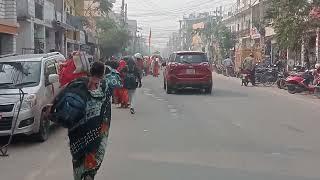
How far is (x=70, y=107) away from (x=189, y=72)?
56.4ft

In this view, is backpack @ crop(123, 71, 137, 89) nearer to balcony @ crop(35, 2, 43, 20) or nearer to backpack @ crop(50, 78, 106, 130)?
backpack @ crop(50, 78, 106, 130)

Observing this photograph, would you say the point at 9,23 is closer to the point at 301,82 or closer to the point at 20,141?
the point at 301,82

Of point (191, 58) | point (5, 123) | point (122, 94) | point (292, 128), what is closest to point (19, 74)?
point (5, 123)

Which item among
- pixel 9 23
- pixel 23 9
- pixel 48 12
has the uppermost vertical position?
pixel 48 12

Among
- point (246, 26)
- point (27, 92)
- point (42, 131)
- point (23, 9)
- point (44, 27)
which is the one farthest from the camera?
point (246, 26)

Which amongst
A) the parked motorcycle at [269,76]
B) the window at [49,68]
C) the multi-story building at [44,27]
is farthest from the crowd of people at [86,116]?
the parked motorcycle at [269,76]

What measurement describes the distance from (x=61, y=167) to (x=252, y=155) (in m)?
3.06

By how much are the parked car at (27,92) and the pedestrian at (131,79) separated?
3.55m

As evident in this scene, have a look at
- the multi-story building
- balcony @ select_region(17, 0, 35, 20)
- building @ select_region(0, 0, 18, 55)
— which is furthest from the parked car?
balcony @ select_region(17, 0, 35, 20)

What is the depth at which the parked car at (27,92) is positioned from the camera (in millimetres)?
9930

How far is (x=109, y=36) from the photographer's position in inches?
2525

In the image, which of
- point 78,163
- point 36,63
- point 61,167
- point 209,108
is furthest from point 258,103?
point 78,163

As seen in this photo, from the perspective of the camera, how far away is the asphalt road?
778cm

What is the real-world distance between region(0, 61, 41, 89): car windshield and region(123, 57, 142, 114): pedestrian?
4474 millimetres
